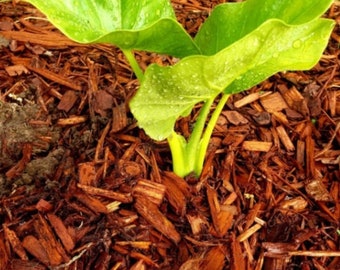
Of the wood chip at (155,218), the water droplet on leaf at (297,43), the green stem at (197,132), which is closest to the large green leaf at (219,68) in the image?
the water droplet on leaf at (297,43)

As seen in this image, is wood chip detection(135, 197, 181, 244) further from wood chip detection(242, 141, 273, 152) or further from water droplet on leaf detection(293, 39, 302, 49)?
water droplet on leaf detection(293, 39, 302, 49)

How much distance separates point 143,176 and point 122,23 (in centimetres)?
39

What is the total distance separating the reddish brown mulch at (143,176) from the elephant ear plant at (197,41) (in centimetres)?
19

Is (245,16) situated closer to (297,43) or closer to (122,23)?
(297,43)

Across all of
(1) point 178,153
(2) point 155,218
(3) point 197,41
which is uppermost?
(3) point 197,41

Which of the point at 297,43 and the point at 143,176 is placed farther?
the point at 143,176

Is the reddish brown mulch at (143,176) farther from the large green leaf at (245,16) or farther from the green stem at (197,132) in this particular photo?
→ the large green leaf at (245,16)

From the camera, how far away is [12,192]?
1368mm

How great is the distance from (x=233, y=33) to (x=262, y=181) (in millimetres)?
432

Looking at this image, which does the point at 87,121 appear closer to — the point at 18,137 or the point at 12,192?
the point at 18,137

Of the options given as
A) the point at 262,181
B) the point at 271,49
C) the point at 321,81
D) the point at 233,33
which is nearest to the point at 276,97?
the point at 321,81

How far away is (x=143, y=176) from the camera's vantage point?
1.38 meters

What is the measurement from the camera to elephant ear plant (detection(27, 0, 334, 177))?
976mm

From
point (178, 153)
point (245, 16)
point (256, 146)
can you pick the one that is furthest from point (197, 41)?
point (256, 146)
